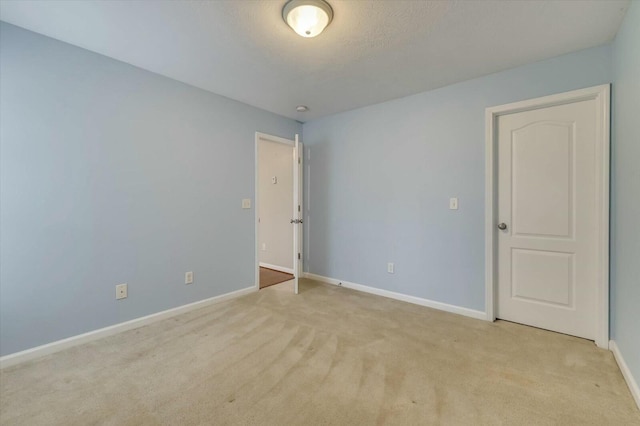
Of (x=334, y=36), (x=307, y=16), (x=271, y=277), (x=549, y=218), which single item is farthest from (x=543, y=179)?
(x=271, y=277)

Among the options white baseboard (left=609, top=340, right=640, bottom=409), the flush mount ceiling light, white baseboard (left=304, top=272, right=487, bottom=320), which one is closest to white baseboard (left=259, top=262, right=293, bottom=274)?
white baseboard (left=304, top=272, right=487, bottom=320)

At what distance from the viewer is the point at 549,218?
2.42 metres

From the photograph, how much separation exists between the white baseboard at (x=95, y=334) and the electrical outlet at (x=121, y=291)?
230mm

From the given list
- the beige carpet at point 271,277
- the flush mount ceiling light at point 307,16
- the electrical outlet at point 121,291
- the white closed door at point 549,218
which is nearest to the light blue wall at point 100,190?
the electrical outlet at point 121,291

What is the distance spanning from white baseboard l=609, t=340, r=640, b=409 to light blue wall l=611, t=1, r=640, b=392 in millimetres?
46

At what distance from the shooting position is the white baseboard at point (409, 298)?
276 cm

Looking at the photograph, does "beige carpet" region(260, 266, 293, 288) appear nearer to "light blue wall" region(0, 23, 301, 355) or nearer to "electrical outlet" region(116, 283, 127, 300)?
"light blue wall" region(0, 23, 301, 355)

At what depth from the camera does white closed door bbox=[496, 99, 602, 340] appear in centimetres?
226

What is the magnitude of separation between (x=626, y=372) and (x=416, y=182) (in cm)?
209

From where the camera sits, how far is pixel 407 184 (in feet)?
10.4

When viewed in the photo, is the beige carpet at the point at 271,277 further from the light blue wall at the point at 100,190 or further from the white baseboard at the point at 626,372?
the white baseboard at the point at 626,372

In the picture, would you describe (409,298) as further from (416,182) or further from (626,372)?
(626,372)

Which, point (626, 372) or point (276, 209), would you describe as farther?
point (276, 209)

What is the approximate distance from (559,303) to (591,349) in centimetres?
38
